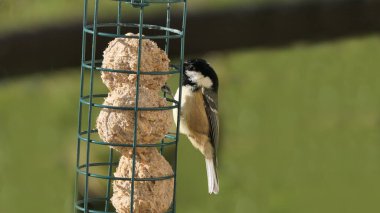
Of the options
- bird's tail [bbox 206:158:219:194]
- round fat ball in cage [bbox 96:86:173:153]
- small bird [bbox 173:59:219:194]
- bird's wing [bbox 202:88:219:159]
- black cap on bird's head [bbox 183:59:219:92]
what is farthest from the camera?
bird's tail [bbox 206:158:219:194]

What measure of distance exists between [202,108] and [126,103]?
1.54 m

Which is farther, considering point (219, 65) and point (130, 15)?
point (219, 65)

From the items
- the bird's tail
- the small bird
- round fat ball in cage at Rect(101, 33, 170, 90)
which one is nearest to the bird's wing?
the small bird

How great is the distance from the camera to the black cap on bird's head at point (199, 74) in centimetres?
507

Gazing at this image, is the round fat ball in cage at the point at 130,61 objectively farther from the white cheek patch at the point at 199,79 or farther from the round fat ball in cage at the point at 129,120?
the white cheek patch at the point at 199,79

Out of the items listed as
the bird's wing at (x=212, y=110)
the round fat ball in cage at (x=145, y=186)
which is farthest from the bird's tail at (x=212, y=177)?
the round fat ball in cage at (x=145, y=186)

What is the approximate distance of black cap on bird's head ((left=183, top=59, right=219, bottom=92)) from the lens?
5.07 m

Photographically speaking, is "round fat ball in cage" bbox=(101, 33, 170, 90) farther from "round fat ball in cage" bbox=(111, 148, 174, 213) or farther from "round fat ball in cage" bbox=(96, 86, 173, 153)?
"round fat ball in cage" bbox=(111, 148, 174, 213)

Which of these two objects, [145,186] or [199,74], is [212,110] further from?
[145,186]

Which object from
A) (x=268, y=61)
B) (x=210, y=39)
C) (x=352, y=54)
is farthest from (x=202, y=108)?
(x=352, y=54)

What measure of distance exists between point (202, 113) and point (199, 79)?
1.15 ft

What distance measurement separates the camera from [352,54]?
25.7 ft

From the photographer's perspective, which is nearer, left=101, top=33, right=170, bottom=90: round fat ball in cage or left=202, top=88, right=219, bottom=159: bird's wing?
left=101, top=33, right=170, bottom=90: round fat ball in cage

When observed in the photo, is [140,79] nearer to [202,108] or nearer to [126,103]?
[126,103]
